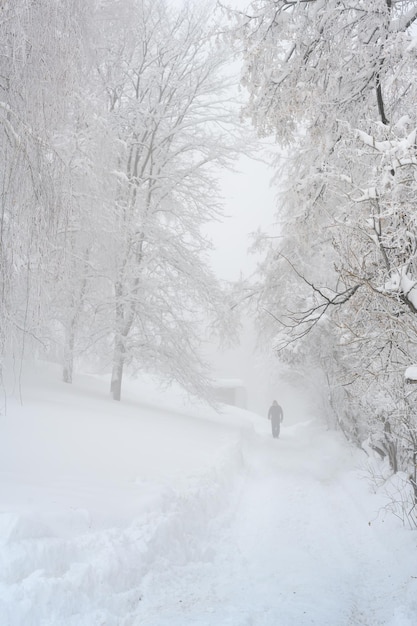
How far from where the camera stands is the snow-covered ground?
390cm

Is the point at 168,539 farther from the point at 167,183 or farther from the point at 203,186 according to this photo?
the point at 167,183

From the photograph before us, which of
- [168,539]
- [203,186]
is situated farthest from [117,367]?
[168,539]

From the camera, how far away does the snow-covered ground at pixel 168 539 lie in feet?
12.8

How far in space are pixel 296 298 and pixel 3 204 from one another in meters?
7.13

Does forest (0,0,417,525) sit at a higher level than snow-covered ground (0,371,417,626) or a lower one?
higher

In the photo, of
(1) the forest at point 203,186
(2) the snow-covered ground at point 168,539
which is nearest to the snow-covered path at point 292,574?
(2) the snow-covered ground at point 168,539

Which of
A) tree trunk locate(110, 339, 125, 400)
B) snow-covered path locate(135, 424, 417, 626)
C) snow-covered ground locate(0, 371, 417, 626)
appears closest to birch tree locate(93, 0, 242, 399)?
tree trunk locate(110, 339, 125, 400)

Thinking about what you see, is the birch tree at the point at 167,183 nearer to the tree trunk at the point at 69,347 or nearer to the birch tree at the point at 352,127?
the tree trunk at the point at 69,347

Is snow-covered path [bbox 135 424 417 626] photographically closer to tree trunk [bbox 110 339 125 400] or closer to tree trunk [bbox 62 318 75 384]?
tree trunk [bbox 110 339 125 400]

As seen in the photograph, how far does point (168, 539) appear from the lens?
5.28 meters

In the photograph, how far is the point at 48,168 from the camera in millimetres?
5078

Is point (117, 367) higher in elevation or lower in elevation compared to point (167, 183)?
lower

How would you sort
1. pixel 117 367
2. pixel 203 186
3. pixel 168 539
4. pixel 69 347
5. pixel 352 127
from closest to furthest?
pixel 352 127
pixel 168 539
pixel 69 347
pixel 117 367
pixel 203 186

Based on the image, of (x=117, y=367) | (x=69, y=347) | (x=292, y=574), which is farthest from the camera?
(x=117, y=367)
